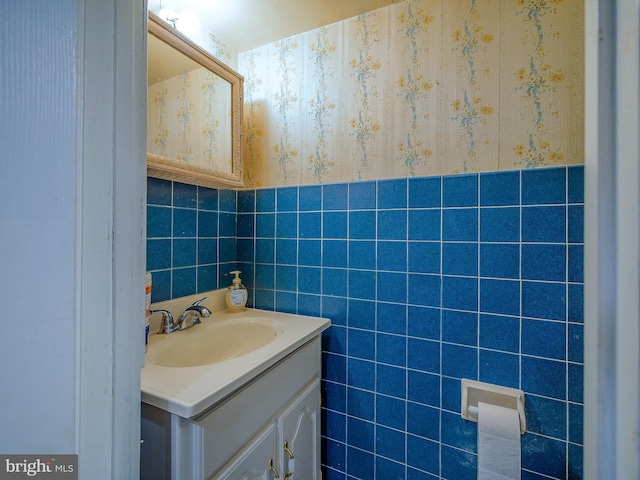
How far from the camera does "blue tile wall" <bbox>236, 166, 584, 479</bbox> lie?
0.86 metres

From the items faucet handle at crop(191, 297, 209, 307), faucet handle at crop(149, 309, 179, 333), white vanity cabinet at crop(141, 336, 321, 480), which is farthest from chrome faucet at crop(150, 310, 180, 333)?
white vanity cabinet at crop(141, 336, 321, 480)

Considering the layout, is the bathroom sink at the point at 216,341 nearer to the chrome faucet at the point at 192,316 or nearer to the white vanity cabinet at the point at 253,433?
the chrome faucet at the point at 192,316

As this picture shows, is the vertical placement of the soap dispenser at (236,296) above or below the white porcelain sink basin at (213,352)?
above

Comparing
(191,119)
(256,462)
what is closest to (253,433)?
(256,462)

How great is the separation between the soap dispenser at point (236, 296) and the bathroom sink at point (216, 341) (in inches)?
4.0

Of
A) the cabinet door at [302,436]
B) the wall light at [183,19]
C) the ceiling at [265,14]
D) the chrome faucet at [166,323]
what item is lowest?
the cabinet door at [302,436]

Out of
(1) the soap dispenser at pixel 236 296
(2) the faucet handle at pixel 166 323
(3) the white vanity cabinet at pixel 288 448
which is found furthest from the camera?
(1) the soap dispenser at pixel 236 296

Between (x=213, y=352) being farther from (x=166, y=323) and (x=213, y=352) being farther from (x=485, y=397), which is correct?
(x=485, y=397)

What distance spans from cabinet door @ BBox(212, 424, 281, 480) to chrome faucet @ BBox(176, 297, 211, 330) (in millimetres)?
493

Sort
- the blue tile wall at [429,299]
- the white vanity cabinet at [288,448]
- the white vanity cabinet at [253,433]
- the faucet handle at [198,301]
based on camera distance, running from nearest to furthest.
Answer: the white vanity cabinet at [253,433], the white vanity cabinet at [288,448], the blue tile wall at [429,299], the faucet handle at [198,301]

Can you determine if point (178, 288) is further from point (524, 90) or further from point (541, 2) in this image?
point (541, 2)

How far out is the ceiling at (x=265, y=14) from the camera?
1061mm

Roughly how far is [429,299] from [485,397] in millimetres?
374

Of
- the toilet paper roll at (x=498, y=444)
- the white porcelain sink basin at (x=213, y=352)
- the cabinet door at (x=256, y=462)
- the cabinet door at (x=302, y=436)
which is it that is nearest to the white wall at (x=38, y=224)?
the white porcelain sink basin at (x=213, y=352)
